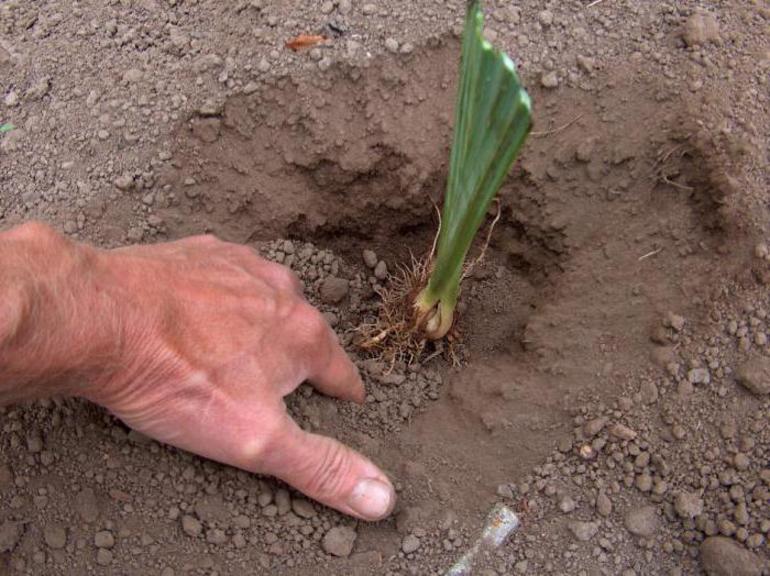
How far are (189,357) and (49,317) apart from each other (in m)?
0.20

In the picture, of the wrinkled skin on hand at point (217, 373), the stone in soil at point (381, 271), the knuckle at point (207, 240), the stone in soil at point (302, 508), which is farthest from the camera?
the stone in soil at point (381, 271)

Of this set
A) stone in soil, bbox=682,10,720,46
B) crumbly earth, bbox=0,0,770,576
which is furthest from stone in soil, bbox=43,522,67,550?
stone in soil, bbox=682,10,720,46

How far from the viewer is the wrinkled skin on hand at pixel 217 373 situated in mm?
1074

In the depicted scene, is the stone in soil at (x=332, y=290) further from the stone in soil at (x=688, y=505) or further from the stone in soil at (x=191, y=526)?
the stone in soil at (x=688, y=505)

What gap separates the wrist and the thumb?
0.28 m

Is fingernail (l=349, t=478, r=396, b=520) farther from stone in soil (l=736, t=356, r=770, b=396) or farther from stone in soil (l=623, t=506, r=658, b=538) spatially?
stone in soil (l=736, t=356, r=770, b=396)

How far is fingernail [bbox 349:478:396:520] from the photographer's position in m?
1.14

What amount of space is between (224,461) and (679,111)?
3.22ft

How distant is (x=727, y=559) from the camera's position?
1120 millimetres

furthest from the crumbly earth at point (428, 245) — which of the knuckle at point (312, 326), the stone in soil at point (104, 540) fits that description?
the knuckle at point (312, 326)

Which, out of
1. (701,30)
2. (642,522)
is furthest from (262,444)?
(701,30)

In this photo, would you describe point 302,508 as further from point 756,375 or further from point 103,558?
point 756,375

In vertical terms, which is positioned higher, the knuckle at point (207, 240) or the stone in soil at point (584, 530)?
the knuckle at point (207, 240)

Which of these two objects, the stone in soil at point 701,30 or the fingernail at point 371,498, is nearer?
the fingernail at point 371,498
